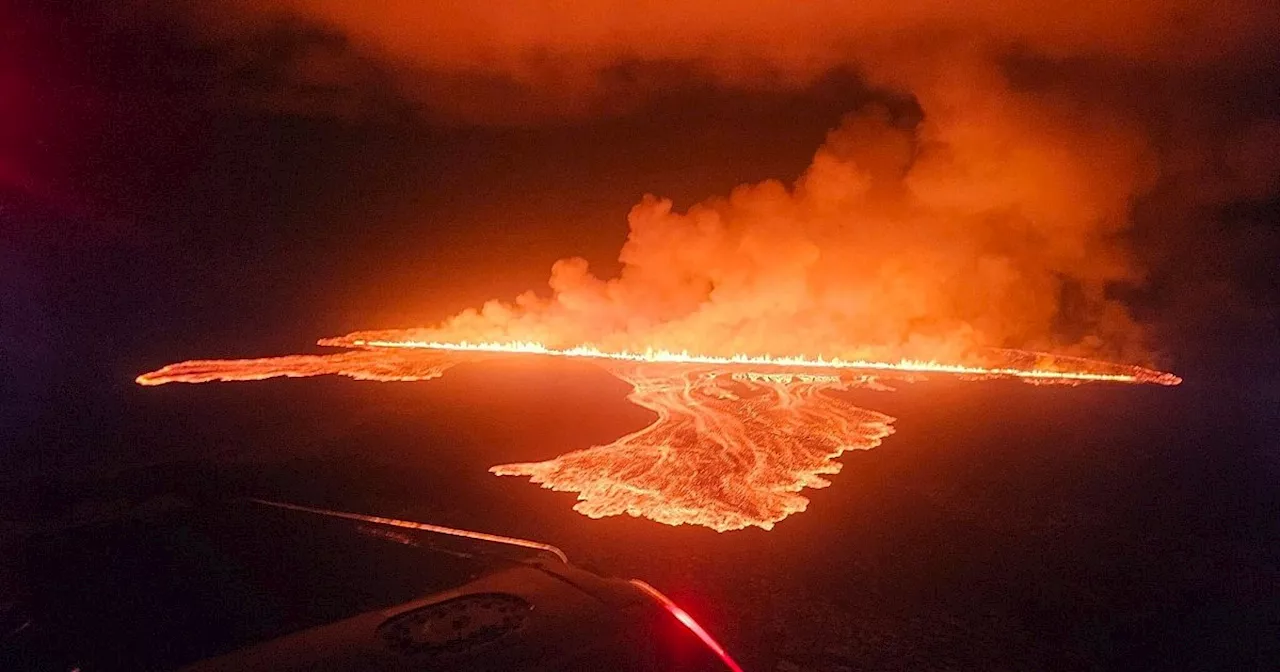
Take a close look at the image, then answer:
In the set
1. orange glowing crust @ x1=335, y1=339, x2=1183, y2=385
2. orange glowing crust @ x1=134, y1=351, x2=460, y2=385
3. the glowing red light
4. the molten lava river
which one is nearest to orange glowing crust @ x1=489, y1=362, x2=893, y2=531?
the molten lava river

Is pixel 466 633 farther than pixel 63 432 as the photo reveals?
No

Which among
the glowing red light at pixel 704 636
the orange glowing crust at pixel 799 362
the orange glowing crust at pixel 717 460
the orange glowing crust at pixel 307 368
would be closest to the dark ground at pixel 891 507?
the orange glowing crust at pixel 717 460

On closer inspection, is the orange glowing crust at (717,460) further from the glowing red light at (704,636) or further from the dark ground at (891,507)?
the glowing red light at (704,636)

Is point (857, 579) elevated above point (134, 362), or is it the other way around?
point (134, 362)

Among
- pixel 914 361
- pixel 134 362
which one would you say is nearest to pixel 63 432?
pixel 134 362

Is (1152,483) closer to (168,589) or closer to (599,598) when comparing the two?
(599,598)

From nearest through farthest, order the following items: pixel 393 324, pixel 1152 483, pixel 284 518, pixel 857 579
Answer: pixel 284 518
pixel 857 579
pixel 1152 483
pixel 393 324

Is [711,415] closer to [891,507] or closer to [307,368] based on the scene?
[891,507]
